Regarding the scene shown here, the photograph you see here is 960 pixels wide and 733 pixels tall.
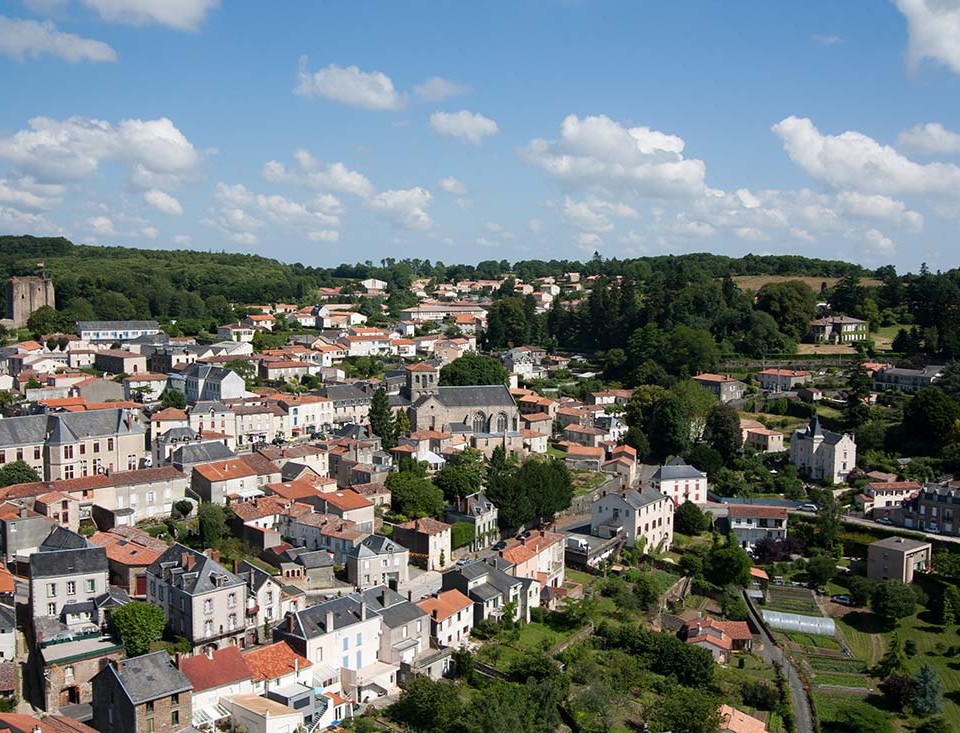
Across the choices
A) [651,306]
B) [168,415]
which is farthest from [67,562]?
[651,306]

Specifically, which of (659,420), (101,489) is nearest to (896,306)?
(659,420)

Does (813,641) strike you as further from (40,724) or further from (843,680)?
(40,724)

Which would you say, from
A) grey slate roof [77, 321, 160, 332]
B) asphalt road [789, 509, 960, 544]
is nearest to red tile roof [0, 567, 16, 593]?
asphalt road [789, 509, 960, 544]

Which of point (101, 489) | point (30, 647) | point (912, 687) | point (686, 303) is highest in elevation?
point (686, 303)

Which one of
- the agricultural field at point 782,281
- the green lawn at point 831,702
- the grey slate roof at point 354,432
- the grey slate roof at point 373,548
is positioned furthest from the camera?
the agricultural field at point 782,281

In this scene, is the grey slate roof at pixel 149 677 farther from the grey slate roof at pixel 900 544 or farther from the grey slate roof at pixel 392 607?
the grey slate roof at pixel 900 544

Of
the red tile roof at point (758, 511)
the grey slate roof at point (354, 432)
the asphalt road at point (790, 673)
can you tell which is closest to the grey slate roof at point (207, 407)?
the grey slate roof at point (354, 432)

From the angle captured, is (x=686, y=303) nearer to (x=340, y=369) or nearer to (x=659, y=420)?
(x=659, y=420)

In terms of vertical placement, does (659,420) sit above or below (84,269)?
below
